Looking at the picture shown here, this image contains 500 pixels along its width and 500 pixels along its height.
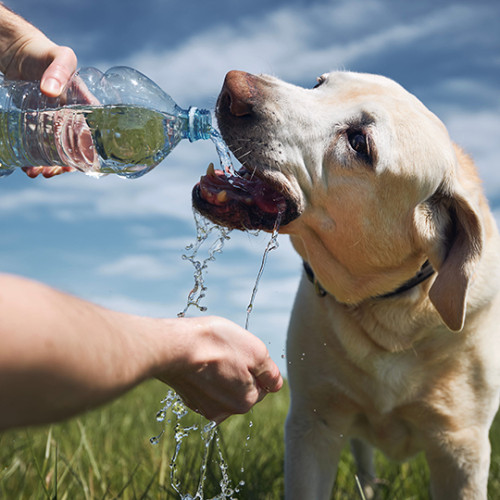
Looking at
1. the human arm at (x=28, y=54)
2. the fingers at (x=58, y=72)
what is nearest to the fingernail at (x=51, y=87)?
the fingers at (x=58, y=72)

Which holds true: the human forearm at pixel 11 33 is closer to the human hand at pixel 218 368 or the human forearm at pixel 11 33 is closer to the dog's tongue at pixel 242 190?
the dog's tongue at pixel 242 190

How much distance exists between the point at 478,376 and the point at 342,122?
1415 millimetres

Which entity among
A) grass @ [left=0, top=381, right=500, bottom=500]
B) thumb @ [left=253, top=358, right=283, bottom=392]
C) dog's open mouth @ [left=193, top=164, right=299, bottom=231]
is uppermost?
dog's open mouth @ [left=193, top=164, right=299, bottom=231]

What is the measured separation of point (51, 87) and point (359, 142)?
1290 mm

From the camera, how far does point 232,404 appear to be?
1.81m

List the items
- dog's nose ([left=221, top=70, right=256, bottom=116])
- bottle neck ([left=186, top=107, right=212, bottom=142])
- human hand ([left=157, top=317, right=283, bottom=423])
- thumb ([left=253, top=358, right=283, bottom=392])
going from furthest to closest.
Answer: bottle neck ([left=186, top=107, right=212, bottom=142]) → dog's nose ([left=221, top=70, right=256, bottom=116]) → thumb ([left=253, top=358, right=283, bottom=392]) → human hand ([left=157, top=317, right=283, bottom=423])

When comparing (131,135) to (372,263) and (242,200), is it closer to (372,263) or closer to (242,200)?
(242,200)

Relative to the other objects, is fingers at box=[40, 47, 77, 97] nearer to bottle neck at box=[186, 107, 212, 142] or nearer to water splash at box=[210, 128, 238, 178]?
bottle neck at box=[186, 107, 212, 142]

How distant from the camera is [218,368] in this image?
169cm

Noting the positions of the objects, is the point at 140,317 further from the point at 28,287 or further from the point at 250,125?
the point at 250,125

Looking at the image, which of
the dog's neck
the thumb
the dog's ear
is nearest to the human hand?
the thumb

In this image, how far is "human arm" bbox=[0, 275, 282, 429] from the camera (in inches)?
44.0

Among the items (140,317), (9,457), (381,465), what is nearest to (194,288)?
(140,317)

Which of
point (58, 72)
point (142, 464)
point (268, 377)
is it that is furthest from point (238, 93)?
point (142, 464)
